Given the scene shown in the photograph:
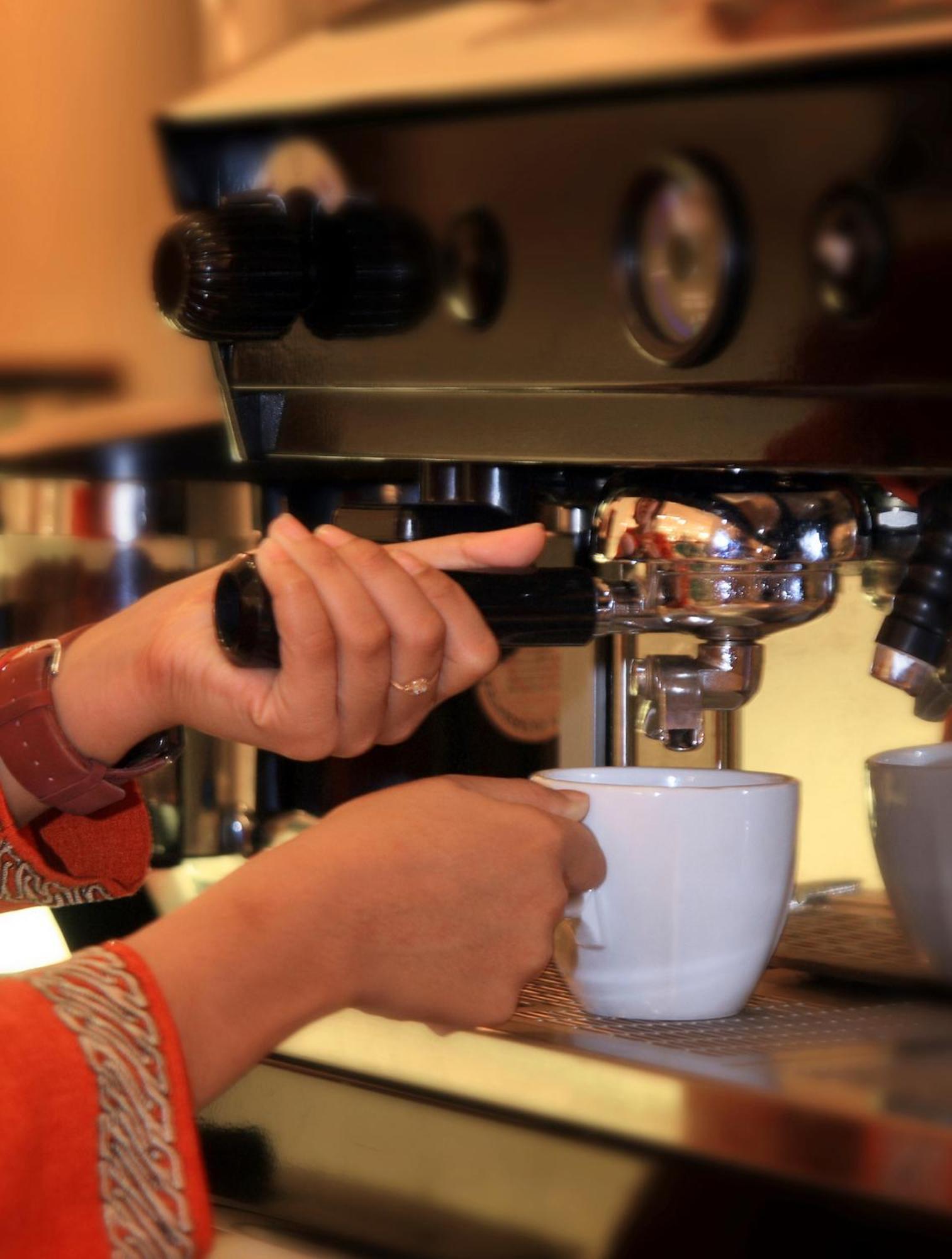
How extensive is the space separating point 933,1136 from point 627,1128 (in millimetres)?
85

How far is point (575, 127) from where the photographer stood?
0.59 metres

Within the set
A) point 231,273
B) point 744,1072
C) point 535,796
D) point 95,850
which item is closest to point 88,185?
point 231,273

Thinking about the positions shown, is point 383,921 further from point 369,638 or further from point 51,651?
point 51,651

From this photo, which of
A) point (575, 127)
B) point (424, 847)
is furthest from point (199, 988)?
point (575, 127)

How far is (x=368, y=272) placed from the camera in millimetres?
683

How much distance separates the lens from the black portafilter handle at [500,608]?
0.54m

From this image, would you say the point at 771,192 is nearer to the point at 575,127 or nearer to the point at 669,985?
the point at 575,127

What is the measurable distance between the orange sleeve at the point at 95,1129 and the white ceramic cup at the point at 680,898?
6.5 inches

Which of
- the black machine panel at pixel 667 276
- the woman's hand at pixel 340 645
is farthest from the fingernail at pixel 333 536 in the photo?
the black machine panel at pixel 667 276

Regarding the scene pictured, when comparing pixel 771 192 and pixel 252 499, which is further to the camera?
pixel 252 499

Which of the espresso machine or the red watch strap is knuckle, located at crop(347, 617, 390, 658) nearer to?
the espresso machine

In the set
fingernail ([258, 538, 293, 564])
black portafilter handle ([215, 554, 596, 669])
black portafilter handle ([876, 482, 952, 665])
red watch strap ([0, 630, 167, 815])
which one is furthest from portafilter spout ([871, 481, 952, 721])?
red watch strap ([0, 630, 167, 815])

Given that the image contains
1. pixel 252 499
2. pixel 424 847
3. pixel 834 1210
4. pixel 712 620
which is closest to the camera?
pixel 834 1210

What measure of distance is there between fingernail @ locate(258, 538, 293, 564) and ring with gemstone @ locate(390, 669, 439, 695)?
0.06 metres
